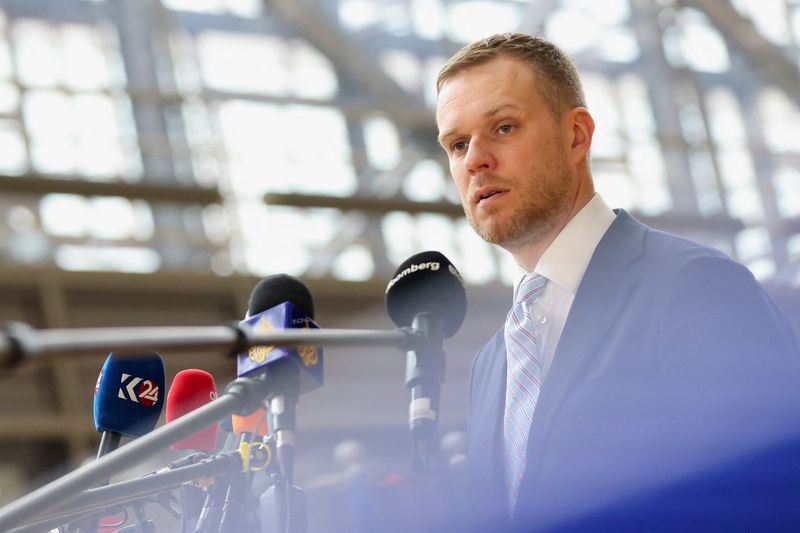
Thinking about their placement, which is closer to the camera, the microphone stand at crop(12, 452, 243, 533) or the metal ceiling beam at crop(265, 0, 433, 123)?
the microphone stand at crop(12, 452, 243, 533)

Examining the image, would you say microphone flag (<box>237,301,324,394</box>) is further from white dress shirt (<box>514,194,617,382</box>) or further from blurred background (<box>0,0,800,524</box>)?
blurred background (<box>0,0,800,524</box>)

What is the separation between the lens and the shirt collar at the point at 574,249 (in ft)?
6.59

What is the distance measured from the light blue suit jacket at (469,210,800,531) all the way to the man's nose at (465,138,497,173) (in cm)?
22

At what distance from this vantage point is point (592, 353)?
1.81 m

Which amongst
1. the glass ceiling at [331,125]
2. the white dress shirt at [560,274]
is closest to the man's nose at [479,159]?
the white dress shirt at [560,274]

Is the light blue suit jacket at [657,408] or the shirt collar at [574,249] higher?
the shirt collar at [574,249]

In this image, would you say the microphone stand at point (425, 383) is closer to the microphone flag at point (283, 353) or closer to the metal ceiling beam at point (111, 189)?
the microphone flag at point (283, 353)

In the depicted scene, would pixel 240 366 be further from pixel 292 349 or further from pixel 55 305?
pixel 55 305

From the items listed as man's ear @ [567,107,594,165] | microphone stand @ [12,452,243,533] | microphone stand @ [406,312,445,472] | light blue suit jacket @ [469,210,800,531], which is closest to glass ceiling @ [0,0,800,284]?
man's ear @ [567,107,594,165]

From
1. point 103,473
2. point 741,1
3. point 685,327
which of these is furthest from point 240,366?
point 741,1

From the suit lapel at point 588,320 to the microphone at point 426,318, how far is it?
0.50 ft

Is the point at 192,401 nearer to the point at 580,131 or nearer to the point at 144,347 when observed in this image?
the point at 144,347

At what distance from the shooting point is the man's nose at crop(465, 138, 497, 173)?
205 cm

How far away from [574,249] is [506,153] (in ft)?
0.63
